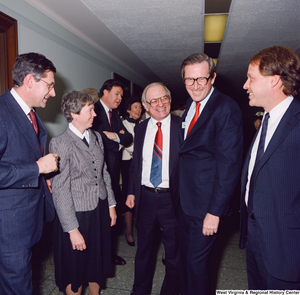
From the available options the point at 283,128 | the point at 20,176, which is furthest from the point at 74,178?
the point at 283,128

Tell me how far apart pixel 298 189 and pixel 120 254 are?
2.24m

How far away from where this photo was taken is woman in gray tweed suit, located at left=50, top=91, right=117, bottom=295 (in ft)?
5.23

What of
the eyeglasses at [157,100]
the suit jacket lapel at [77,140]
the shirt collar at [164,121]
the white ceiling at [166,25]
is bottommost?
the suit jacket lapel at [77,140]

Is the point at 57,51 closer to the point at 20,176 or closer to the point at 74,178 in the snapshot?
the point at 74,178

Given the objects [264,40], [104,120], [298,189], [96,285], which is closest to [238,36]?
[264,40]

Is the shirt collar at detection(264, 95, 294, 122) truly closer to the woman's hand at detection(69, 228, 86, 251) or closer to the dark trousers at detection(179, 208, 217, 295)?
the dark trousers at detection(179, 208, 217, 295)

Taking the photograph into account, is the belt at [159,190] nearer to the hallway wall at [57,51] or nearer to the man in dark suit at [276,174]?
the man in dark suit at [276,174]

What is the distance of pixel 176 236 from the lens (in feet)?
6.38

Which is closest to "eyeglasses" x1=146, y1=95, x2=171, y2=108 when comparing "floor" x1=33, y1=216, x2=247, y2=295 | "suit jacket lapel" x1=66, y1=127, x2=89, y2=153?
"suit jacket lapel" x1=66, y1=127, x2=89, y2=153

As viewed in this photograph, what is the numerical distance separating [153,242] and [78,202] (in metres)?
0.73

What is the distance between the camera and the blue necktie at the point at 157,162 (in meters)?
1.93

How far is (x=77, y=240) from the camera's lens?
160 centimetres

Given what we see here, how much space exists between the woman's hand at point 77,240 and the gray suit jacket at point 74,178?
4cm

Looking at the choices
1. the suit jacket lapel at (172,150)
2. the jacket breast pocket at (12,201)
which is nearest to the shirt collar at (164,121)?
the suit jacket lapel at (172,150)
